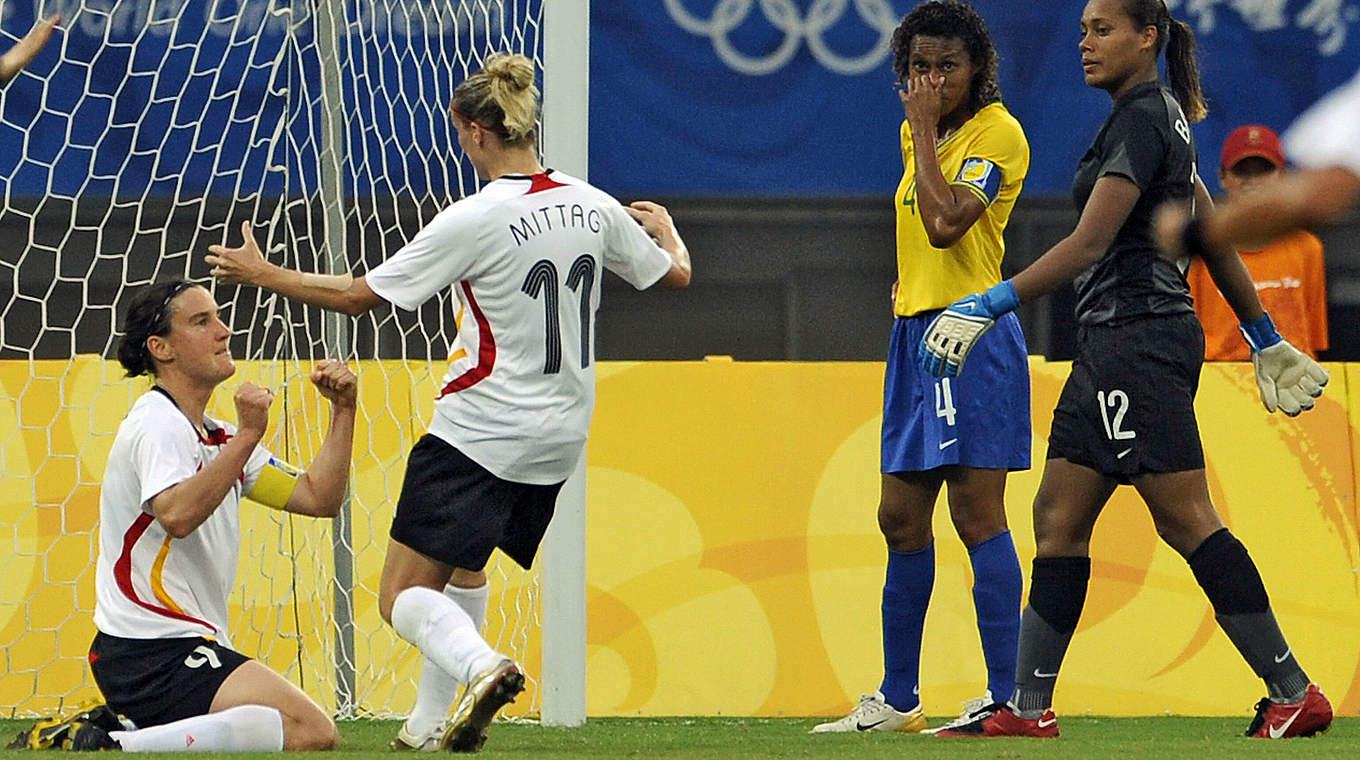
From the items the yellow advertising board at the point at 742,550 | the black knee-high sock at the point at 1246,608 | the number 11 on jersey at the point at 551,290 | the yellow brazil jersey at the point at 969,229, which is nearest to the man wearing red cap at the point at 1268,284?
the yellow advertising board at the point at 742,550

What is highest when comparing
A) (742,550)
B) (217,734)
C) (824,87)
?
(824,87)

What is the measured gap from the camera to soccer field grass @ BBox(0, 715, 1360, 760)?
14.5 feet

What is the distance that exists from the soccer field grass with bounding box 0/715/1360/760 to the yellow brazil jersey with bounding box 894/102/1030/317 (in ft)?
3.84

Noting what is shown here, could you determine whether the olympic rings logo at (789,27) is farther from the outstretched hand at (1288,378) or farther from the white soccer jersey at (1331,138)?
the white soccer jersey at (1331,138)

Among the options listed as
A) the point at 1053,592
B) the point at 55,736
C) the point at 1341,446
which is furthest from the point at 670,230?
the point at 1341,446

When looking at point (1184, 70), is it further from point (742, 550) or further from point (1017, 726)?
point (742, 550)

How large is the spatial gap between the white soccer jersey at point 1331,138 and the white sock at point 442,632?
206 centimetres

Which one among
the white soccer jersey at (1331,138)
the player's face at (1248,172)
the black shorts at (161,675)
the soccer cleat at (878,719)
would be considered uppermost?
the player's face at (1248,172)

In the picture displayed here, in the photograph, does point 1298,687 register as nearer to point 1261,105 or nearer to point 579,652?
point 579,652

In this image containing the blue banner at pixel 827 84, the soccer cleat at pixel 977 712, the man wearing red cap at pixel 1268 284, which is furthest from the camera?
the blue banner at pixel 827 84

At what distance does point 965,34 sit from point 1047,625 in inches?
62.2

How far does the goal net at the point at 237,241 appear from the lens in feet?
20.4

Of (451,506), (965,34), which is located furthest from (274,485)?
(965,34)

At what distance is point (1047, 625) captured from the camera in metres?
4.86
